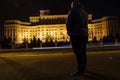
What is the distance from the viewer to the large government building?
386 feet

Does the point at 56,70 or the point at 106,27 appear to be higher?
the point at 106,27

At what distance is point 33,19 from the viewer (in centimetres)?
13650

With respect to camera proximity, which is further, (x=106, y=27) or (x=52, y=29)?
(x=52, y=29)

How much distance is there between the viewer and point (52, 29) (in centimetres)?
12306

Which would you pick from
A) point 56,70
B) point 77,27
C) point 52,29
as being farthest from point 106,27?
point 77,27

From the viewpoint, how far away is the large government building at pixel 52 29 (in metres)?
118

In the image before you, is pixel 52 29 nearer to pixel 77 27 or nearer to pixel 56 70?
pixel 56 70

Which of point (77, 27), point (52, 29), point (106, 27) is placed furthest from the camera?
point (52, 29)

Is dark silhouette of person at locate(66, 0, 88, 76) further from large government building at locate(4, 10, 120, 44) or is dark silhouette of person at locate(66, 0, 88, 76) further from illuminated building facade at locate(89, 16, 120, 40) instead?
illuminated building facade at locate(89, 16, 120, 40)

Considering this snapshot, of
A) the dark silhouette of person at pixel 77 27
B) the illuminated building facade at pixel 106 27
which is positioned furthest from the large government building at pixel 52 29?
the dark silhouette of person at pixel 77 27

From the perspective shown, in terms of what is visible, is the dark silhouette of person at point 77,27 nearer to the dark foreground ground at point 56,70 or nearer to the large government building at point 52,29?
the dark foreground ground at point 56,70

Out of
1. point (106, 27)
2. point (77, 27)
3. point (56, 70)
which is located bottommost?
point (56, 70)

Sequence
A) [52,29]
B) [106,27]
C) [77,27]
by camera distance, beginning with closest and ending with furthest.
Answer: [77,27] → [106,27] → [52,29]

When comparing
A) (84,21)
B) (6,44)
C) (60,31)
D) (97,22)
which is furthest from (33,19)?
(84,21)
